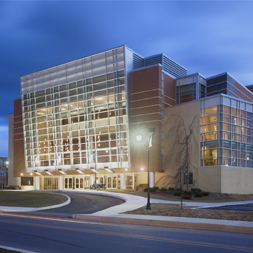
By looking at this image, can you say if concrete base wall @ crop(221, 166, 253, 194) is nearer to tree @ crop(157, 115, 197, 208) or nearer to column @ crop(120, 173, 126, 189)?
tree @ crop(157, 115, 197, 208)

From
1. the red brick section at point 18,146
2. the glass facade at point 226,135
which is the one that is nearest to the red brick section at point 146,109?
the glass facade at point 226,135

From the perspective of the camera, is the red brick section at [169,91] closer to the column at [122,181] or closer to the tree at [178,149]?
the tree at [178,149]

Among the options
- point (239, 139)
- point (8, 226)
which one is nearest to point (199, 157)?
point (239, 139)

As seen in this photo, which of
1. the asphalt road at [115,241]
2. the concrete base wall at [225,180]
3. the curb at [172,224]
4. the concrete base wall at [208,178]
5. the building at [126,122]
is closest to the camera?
the asphalt road at [115,241]

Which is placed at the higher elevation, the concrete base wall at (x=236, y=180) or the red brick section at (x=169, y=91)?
the red brick section at (x=169, y=91)

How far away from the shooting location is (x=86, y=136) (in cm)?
5659

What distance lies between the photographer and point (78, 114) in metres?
57.8

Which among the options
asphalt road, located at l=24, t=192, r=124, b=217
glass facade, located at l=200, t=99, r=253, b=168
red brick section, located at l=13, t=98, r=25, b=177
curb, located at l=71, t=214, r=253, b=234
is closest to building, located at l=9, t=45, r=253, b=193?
glass facade, located at l=200, t=99, r=253, b=168

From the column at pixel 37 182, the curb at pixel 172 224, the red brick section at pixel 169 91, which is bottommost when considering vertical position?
the column at pixel 37 182

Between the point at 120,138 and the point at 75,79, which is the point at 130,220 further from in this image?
the point at 75,79

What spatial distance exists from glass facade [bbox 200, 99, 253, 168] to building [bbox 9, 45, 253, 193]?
0.12m

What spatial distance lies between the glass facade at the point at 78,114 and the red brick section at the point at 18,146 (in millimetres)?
3891

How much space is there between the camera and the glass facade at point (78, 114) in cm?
5281

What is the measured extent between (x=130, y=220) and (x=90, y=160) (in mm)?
38907
